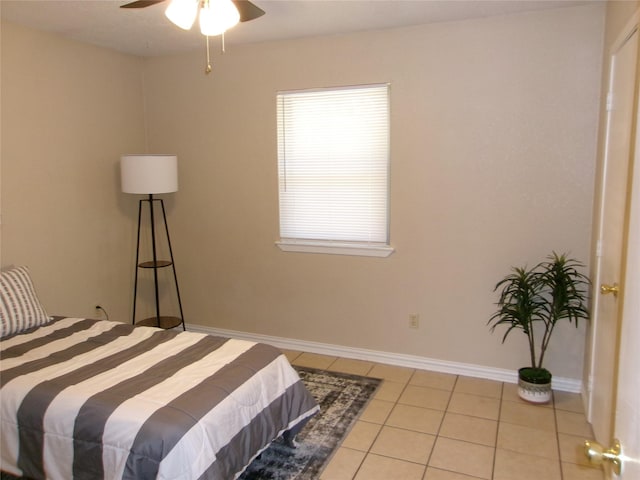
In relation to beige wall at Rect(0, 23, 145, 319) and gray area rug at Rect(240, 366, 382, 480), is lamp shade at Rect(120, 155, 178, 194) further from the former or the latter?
gray area rug at Rect(240, 366, 382, 480)

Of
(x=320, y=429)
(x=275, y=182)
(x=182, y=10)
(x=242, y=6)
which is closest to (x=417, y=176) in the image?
(x=275, y=182)

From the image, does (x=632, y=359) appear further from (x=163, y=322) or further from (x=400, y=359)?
(x=163, y=322)

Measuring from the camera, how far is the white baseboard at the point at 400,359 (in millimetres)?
3426

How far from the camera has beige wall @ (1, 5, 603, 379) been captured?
3.26 metres

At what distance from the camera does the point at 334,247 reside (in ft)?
12.9

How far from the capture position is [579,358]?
3344 mm

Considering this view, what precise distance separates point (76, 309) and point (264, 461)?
7.05ft

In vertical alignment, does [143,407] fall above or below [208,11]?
below

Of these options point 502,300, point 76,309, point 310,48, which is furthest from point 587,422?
point 76,309

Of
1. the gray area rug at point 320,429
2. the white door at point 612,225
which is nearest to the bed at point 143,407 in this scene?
the gray area rug at point 320,429

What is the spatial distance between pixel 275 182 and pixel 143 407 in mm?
2350

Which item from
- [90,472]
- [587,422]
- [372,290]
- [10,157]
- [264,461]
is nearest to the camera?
[90,472]

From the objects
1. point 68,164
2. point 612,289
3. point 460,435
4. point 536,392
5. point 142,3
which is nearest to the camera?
point 612,289

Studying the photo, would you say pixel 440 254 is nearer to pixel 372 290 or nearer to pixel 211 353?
pixel 372 290
